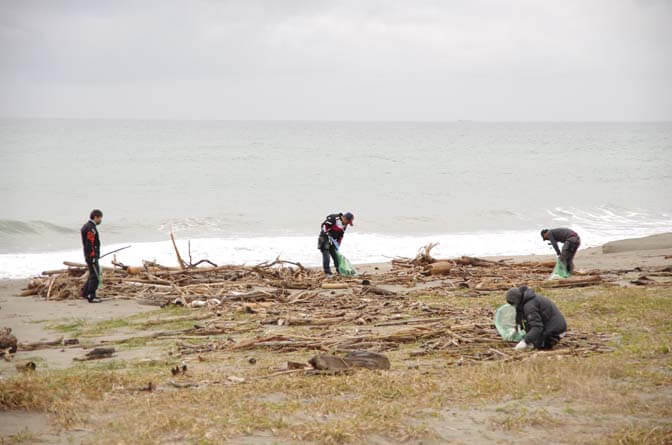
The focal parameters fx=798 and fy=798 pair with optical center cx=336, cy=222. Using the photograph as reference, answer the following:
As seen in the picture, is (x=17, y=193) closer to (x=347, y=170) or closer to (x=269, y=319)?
(x=347, y=170)

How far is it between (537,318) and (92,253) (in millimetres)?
8783

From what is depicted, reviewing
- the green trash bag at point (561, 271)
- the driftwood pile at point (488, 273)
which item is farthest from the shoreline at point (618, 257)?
the green trash bag at point (561, 271)

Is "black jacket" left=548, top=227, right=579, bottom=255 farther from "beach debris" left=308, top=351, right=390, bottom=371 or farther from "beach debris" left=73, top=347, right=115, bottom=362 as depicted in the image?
"beach debris" left=73, top=347, right=115, bottom=362

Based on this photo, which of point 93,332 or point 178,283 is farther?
point 178,283

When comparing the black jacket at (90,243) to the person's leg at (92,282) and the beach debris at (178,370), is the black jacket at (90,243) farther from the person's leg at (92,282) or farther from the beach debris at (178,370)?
the beach debris at (178,370)

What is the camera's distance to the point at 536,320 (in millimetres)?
9992

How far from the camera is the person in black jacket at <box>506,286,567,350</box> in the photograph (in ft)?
32.8

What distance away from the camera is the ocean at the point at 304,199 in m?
28.3

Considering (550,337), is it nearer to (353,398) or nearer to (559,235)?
(353,398)

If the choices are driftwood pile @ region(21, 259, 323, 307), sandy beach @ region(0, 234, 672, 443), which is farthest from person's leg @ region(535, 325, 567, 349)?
driftwood pile @ region(21, 259, 323, 307)

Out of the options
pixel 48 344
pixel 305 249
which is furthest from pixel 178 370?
pixel 305 249

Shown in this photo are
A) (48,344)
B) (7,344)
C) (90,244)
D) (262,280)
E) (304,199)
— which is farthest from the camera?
(304,199)

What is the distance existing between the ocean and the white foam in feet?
0.23

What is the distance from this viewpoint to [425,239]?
30.5 metres
